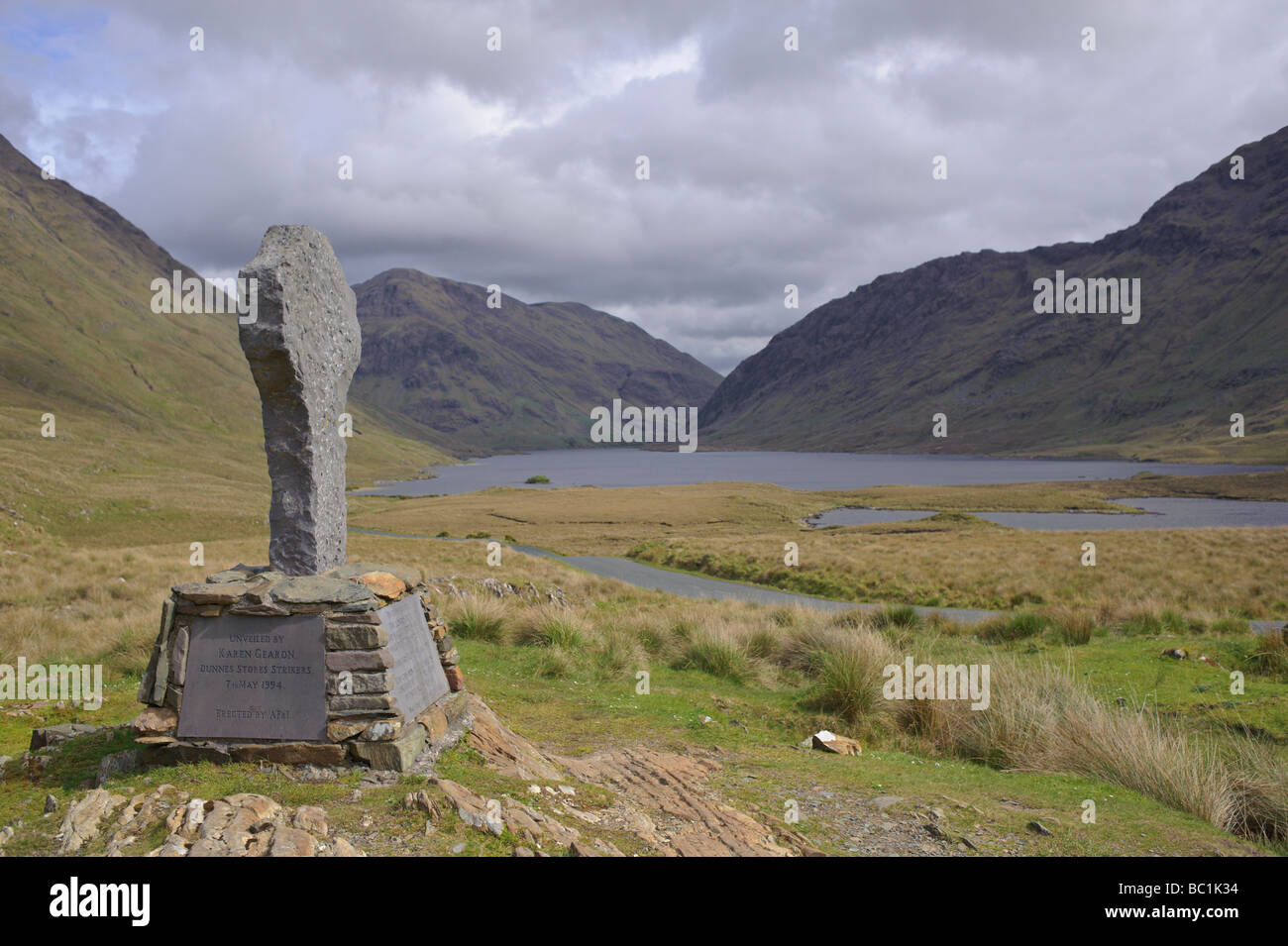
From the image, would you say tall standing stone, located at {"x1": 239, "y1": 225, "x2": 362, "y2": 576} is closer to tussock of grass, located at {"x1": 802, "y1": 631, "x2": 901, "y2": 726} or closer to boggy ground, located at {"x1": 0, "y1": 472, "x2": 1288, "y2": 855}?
boggy ground, located at {"x1": 0, "y1": 472, "x2": 1288, "y2": 855}

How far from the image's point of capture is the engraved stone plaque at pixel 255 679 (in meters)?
7.24

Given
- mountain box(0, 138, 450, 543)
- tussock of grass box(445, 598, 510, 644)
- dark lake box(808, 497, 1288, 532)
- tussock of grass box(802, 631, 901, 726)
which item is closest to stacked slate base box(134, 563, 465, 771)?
tussock of grass box(802, 631, 901, 726)

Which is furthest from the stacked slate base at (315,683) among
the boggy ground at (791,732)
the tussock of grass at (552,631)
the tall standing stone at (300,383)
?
the tussock of grass at (552,631)

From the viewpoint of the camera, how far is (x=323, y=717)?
722cm

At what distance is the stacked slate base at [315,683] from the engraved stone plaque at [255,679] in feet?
0.10

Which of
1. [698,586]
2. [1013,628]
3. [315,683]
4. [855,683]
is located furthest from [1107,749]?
[698,586]

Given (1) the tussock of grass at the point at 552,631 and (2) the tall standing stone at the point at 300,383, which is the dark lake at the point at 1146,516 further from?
(2) the tall standing stone at the point at 300,383

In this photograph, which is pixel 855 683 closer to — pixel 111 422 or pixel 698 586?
pixel 698 586

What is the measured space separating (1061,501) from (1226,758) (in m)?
79.8

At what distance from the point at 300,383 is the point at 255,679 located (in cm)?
318

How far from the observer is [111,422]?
130 meters

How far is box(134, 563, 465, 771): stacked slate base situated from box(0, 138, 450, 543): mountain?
34.3 metres

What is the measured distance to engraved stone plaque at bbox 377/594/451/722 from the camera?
7590mm
